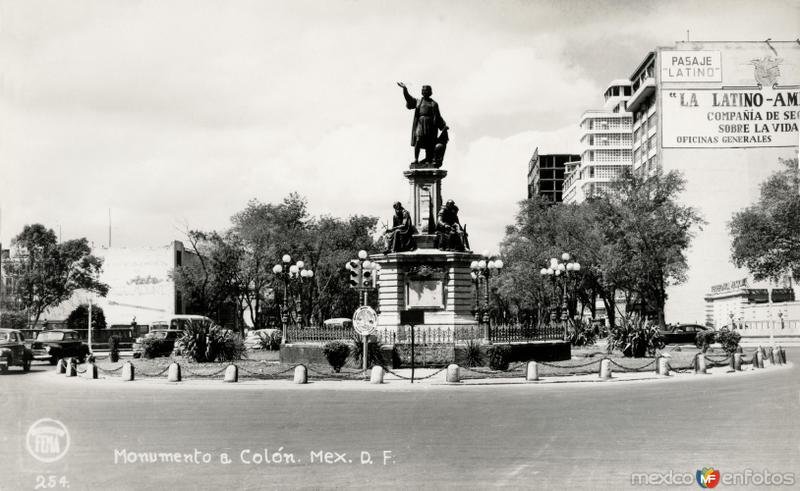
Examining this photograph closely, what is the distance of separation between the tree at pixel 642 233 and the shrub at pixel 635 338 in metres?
22.7

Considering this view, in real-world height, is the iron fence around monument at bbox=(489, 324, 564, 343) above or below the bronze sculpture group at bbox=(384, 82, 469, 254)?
below

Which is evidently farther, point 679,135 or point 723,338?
point 679,135

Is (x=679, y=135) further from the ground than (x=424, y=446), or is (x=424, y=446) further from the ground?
(x=679, y=135)

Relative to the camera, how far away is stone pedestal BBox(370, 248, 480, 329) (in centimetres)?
3350

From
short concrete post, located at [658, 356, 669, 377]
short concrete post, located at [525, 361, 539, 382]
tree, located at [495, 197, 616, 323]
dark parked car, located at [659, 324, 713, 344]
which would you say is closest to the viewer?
short concrete post, located at [525, 361, 539, 382]

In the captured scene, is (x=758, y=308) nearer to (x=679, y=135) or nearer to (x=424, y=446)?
(x=679, y=135)

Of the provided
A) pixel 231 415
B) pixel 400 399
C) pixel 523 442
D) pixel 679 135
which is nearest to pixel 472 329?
pixel 400 399

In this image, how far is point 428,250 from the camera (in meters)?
34.2

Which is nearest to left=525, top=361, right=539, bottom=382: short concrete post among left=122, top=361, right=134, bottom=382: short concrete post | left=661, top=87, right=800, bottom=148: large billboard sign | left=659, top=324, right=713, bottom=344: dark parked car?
left=122, top=361, right=134, bottom=382: short concrete post

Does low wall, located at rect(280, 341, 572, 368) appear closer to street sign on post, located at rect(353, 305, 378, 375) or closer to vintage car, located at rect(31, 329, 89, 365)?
street sign on post, located at rect(353, 305, 378, 375)

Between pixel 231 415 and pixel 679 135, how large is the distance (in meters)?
75.9

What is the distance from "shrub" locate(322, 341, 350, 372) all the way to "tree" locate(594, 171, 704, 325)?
34.6 metres

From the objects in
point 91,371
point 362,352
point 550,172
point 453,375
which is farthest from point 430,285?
point 550,172

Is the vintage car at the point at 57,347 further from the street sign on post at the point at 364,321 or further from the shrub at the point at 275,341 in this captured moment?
the street sign on post at the point at 364,321
